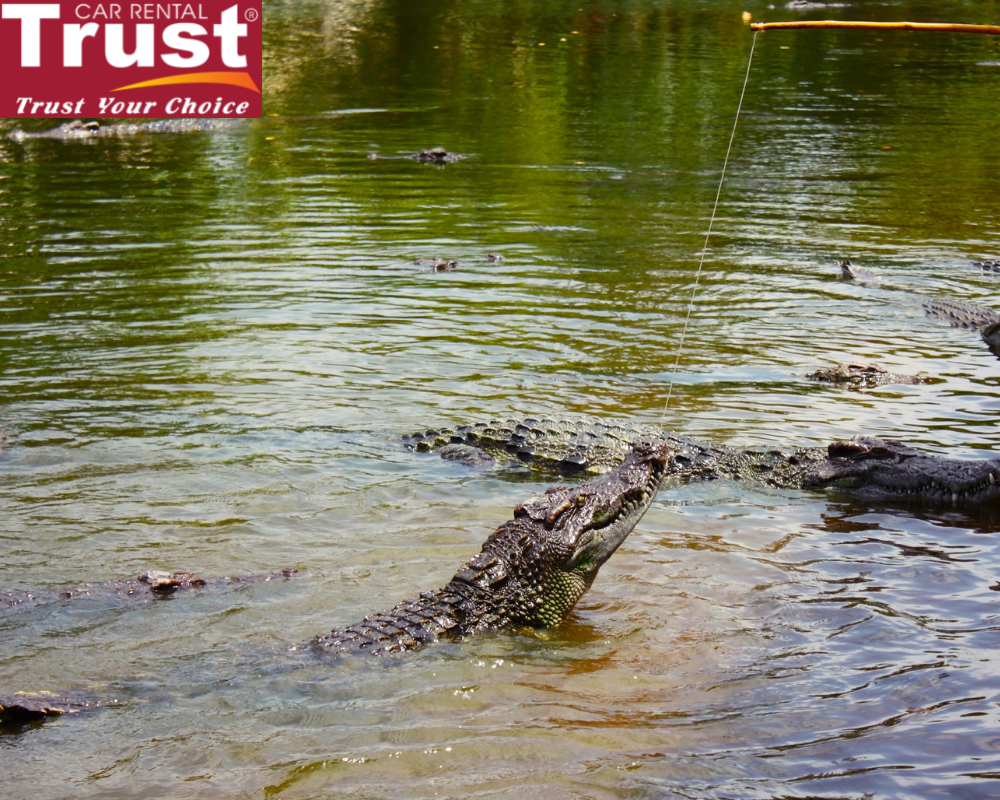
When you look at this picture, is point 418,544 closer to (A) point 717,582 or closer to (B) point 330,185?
(A) point 717,582

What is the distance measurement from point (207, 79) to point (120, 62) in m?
2.06

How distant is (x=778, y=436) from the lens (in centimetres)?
786

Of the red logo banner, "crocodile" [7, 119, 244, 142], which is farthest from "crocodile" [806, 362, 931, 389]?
the red logo banner

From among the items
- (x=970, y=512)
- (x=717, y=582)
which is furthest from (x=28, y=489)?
(x=970, y=512)

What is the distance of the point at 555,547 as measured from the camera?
18.2 feet

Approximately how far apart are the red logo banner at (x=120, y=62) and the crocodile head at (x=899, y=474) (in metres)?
18.1

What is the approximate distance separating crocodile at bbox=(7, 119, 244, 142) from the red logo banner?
0.56 m

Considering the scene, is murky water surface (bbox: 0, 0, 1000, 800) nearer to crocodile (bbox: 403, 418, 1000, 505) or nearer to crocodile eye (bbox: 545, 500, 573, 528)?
crocodile (bbox: 403, 418, 1000, 505)

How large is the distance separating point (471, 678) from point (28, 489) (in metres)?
3.65

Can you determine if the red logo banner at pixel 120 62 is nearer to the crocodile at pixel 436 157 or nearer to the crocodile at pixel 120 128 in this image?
the crocodile at pixel 120 128

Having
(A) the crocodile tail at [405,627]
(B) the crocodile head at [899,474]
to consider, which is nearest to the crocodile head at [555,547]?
(A) the crocodile tail at [405,627]

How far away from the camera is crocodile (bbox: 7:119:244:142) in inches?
829

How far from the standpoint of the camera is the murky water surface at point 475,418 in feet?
14.8

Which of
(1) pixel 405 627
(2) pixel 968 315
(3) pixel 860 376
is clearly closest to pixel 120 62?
(2) pixel 968 315
